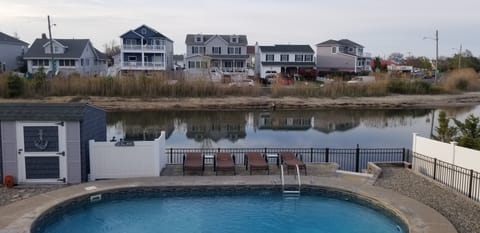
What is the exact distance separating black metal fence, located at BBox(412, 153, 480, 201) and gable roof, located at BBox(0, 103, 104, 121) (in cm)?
1123

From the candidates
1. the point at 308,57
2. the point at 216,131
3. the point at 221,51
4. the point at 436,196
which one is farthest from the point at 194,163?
the point at 308,57

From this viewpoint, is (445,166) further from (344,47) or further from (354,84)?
(344,47)

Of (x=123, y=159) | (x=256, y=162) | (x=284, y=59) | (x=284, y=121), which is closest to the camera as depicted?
(x=123, y=159)

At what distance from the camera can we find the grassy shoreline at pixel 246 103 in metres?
44.8

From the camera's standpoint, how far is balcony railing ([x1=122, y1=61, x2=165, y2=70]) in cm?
6406

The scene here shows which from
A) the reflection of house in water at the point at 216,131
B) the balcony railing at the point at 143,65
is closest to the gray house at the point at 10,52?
the balcony railing at the point at 143,65

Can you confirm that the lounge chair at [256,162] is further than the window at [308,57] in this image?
No

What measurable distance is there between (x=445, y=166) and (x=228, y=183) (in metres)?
6.71

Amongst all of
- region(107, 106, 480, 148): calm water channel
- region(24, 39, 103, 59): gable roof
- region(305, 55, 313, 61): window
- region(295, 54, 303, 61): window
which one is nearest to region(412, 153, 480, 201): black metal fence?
region(107, 106, 480, 148): calm water channel

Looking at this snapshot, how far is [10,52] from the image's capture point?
6350 cm

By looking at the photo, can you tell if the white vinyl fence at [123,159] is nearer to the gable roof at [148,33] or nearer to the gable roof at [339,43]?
the gable roof at [148,33]

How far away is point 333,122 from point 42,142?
86.4ft

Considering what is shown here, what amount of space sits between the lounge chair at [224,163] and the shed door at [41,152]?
4.85 meters

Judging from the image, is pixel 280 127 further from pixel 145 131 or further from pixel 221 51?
pixel 221 51
